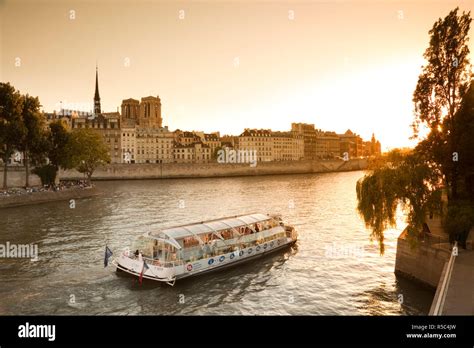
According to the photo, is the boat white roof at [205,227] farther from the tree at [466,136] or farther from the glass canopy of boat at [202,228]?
the tree at [466,136]

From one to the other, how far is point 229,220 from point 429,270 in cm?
1249

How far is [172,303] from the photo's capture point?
20.0 m

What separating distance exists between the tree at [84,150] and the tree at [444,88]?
57384 millimetres

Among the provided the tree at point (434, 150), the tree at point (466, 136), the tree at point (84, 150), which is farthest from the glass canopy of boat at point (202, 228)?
the tree at point (84, 150)

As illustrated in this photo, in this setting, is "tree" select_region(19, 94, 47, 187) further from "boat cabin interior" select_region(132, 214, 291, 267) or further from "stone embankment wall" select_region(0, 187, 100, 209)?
"boat cabin interior" select_region(132, 214, 291, 267)

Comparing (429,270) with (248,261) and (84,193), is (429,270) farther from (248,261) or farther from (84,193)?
(84,193)

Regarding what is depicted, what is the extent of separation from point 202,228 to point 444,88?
15039 mm

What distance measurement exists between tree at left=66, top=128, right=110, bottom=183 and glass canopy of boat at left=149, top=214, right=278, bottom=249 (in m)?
46.7

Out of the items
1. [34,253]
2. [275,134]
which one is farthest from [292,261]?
[275,134]

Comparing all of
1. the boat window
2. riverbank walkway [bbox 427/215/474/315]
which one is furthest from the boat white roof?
riverbank walkway [bbox 427/215/474/315]

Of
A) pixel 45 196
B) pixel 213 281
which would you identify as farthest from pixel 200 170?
pixel 213 281

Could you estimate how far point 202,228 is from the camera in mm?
25562

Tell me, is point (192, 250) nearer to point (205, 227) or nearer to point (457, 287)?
point (205, 227)

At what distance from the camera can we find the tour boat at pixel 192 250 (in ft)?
74.1
